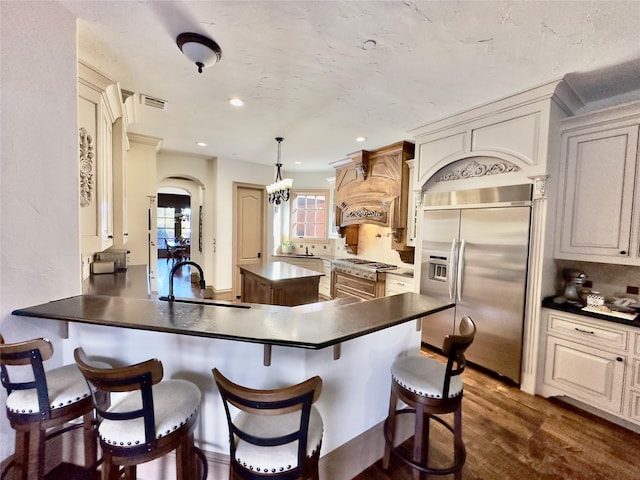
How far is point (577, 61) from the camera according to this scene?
1.97 meters

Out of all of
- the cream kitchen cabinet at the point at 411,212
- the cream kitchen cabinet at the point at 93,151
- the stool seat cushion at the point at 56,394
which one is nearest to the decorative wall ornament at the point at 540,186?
the cream kitchen cabinet at the point at 411,212

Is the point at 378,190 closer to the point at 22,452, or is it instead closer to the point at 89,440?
the point at 89,440

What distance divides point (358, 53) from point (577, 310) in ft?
8.94

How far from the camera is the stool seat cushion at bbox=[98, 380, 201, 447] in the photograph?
1073mm

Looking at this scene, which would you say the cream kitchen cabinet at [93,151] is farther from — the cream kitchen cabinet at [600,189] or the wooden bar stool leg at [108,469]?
the cream kitchen cabinet at [600,189]

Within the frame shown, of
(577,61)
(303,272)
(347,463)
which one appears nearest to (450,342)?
(347,463)

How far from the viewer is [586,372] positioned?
2277 millimetres

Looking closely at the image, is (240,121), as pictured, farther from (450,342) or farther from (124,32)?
(450,342)

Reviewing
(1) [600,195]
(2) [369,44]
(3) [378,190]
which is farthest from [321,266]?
(2) [369,44]

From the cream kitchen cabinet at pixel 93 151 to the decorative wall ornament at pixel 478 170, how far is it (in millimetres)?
3265

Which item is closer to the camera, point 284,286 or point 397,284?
point 284,286

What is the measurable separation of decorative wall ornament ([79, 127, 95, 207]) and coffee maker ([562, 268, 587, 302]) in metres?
4.13

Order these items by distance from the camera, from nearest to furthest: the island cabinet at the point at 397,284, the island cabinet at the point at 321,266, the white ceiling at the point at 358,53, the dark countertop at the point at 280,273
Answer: the white ceiling at the point at 358,53 < the dark countertop at the point at 280,273 < the island cabinet at the point at 397,284 < the island cabinet at the point at 321,266

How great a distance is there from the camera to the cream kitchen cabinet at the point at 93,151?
75.3 inches
